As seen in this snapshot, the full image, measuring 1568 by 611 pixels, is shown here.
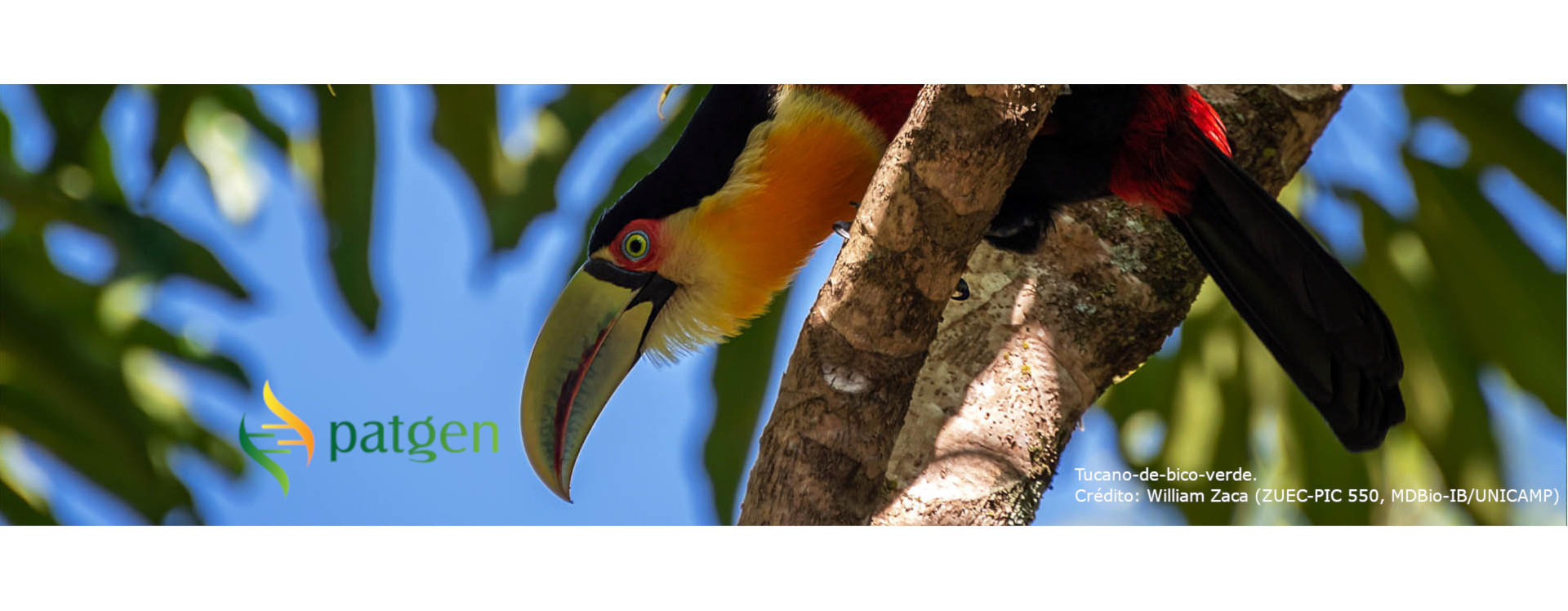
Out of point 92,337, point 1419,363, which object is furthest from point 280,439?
point 1419,363

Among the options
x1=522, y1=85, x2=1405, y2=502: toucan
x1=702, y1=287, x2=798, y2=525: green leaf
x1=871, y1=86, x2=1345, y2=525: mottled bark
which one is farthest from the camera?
x1=702, y1=287, x2=798, y2=525: green leaf

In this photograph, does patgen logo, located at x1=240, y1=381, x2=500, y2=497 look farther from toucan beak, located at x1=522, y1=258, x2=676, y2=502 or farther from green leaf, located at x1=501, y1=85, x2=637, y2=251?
green leaf, located at x1=501, y1=85, x2=637, y2=251

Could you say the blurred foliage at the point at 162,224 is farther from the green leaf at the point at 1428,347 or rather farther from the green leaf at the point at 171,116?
the green leaf at the point at 1428,347

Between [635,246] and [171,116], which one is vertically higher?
[171,116]

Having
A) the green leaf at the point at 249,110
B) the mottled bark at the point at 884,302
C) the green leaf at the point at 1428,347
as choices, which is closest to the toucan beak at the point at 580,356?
the mottled bark at the point at 884,302

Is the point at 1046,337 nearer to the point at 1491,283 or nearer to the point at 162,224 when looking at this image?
the point at 1491,283

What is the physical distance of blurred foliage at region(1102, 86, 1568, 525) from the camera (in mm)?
2111

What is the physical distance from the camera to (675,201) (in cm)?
214

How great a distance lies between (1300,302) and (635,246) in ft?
3.62

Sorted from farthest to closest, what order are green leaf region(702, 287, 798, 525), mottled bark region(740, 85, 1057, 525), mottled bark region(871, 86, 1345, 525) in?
green leaf region(702, 287, 798, 525) → mottled bark region(871, 86, 1345, 525) → mottled bark region(740, 85, 1057, 525)

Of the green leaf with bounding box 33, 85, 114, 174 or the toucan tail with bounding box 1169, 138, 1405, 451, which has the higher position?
Answer: the green leaf with bounding box 33, 85, 114, 174

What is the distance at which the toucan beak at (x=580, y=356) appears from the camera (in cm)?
203

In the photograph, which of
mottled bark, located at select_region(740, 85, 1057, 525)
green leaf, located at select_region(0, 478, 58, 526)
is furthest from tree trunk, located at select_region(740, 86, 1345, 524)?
green leaf, located at select_region(0, 478, 58, 526)

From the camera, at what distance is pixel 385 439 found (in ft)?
6.59
